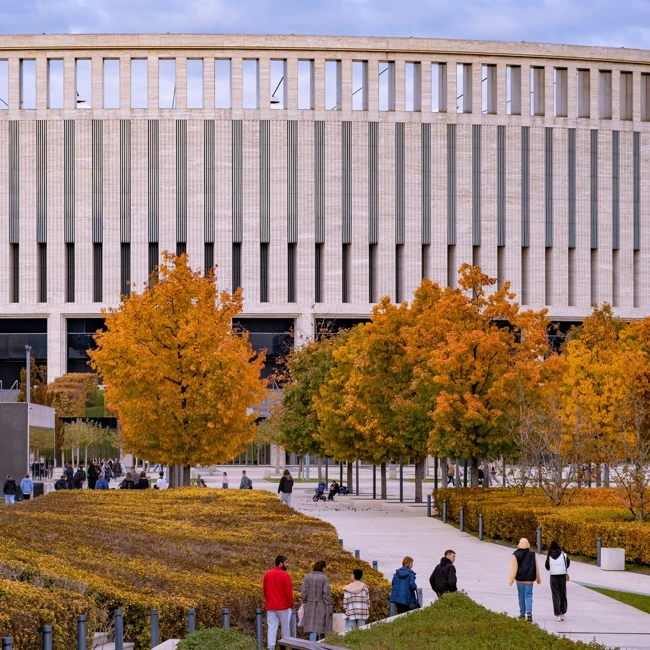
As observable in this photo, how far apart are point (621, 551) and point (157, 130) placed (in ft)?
218

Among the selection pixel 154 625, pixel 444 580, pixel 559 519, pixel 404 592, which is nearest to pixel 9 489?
pixel 559 519

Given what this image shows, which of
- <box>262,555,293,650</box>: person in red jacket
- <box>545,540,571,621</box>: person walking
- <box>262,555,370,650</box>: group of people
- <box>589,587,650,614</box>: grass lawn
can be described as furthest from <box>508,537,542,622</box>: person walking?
<box>262,555,293,650</box>: person in red jacket

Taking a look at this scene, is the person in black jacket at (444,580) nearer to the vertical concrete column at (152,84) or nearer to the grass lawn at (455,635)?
the grass lawn at (455,635)

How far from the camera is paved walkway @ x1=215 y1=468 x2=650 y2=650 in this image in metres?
18.7

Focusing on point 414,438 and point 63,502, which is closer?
point 63,502

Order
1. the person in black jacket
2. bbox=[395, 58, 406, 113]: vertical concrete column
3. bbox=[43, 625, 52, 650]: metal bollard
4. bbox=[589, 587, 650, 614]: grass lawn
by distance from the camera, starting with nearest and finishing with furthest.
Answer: bbox=[43, 625, 52, 650]: metal bollard → the person in black jacket → bbox=[589, 587, 650, 614]: grass lawn → bbox=[395, 58, 406, 113]: vertical concrete column

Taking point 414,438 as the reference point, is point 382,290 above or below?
above

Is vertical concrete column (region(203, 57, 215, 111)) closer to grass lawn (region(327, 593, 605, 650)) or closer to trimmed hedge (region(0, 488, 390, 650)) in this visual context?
trimmed hedge (region(0, 488, 390, 650))

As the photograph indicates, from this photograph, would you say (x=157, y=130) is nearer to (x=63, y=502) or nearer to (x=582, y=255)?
(x=582, y=255)

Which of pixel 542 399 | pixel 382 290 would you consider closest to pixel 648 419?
pixel 542 399

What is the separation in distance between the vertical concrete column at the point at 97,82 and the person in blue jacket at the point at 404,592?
74346 millimetres

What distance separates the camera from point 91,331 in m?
91.4

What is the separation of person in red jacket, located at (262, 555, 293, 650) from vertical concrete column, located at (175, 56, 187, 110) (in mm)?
74549

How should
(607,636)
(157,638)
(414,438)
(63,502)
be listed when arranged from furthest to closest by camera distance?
1. (414,438)
2. (63,502)
3. (607,636)
4. (157,638)
